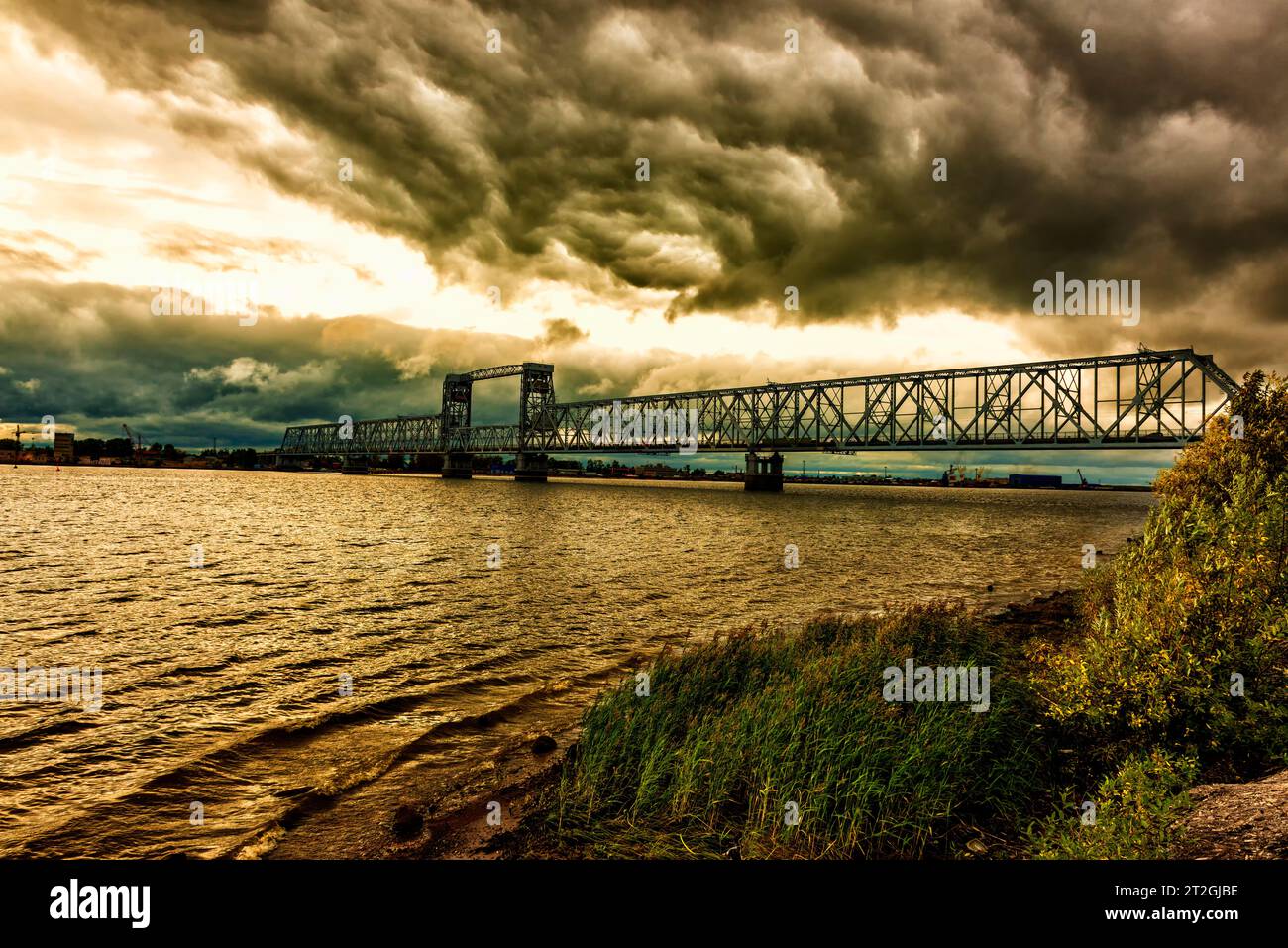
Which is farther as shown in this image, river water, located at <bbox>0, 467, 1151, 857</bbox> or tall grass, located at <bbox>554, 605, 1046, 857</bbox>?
river water, located at <bbox>0, 467, 1151, 857</bbox>

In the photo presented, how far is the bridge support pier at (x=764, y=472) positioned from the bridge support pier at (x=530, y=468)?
199ft

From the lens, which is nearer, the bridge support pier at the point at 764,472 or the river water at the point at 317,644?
the river water at the point at 317,644

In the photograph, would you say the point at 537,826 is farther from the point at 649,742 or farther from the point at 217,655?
the point at 217,655

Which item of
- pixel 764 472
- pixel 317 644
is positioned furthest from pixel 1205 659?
pixel 764 472

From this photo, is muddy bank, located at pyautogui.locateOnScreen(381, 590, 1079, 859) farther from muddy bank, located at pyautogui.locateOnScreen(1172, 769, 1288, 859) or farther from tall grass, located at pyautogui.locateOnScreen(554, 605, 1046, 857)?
muddy bank, located at pyautogui.locateOnScreen(1172, 769, 1288, 859)

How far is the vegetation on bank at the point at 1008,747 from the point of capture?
712 centimetres

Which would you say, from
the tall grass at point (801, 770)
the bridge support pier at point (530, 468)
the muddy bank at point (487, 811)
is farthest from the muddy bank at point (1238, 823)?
the bridge support pier at point (530, 468)

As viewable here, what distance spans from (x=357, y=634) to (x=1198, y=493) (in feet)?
65.0

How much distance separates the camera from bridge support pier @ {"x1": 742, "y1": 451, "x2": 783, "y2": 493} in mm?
154500

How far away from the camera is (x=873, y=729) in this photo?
9.13 meters

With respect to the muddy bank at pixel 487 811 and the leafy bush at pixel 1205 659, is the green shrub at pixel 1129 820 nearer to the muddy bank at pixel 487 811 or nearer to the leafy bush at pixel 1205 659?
the leafy bush at pixel 1205 659

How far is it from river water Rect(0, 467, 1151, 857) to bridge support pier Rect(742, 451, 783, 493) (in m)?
111

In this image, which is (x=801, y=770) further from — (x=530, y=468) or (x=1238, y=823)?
(x=530, y=468)

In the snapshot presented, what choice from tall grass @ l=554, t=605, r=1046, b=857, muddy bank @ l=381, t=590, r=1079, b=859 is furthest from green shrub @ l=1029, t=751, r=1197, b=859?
muddy bank @ l=381, t=590, r=1079, b=859
